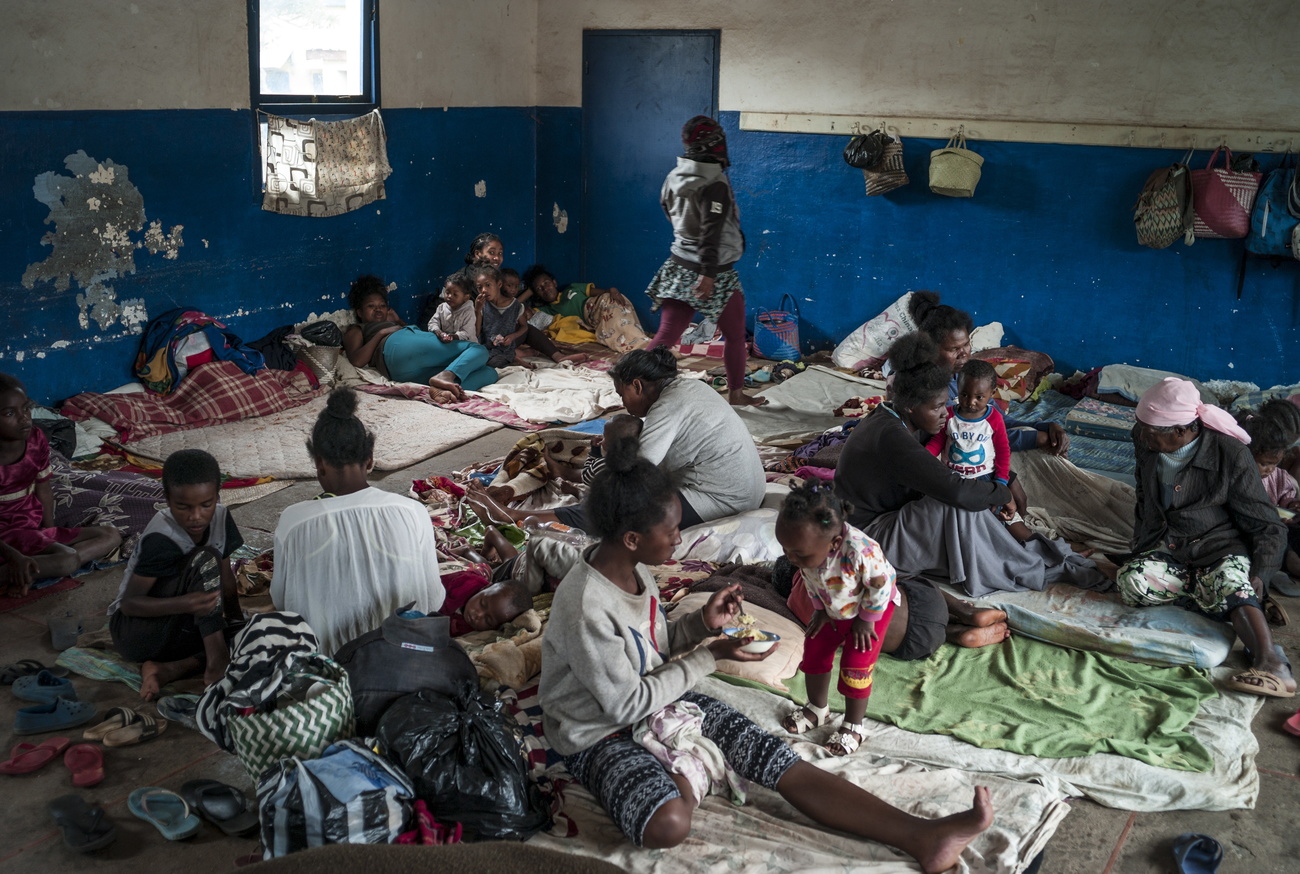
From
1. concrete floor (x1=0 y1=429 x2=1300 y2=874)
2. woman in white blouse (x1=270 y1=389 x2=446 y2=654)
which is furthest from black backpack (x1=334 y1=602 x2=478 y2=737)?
concrete floor (x1=0 y1=429 x2=1300 y2=874)

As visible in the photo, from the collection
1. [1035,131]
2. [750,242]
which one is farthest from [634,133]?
[1035,131]

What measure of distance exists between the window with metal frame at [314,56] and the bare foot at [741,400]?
341 cm

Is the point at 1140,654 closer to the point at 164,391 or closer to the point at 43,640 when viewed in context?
the point at 43,640

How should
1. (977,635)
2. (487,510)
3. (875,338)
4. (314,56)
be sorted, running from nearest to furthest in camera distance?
(977,635) < (487,510) < (314,56) < (875,338)

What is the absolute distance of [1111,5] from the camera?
23.4ft

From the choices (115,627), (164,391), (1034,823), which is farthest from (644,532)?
(164,391)

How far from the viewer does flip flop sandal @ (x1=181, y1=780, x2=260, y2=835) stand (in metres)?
2.94

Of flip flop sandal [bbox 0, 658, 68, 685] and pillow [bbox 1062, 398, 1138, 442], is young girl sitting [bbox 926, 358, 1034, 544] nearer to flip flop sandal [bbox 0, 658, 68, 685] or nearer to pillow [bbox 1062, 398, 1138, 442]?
pillow [bbox 1062, 398, 1138, 442]

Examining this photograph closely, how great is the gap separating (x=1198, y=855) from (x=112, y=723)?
319cm

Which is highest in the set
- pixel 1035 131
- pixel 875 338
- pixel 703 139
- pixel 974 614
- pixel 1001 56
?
pixel 1001 56

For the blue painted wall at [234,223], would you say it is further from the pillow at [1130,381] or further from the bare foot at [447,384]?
the pillow at [1130,381]

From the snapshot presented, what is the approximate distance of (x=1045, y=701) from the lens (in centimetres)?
367

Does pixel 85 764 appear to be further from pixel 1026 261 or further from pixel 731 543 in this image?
pixel 1026 261

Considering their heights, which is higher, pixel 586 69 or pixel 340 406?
pixel 586 69
